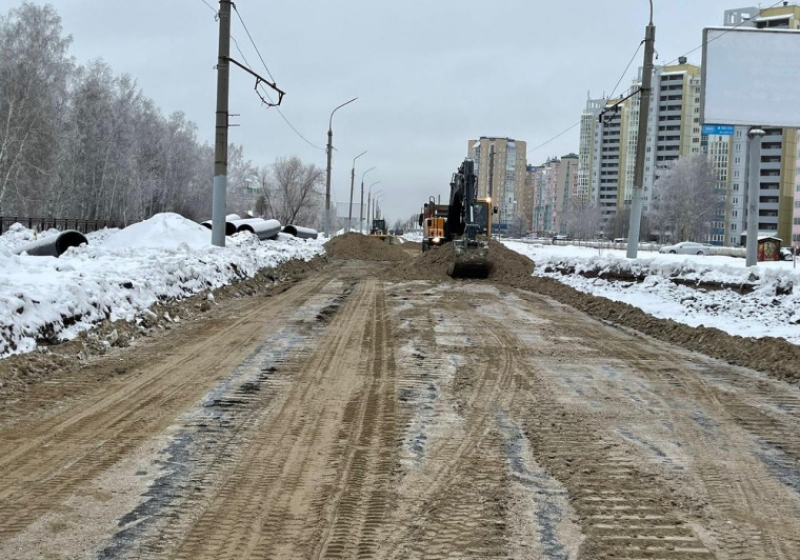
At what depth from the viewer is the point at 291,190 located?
297ft

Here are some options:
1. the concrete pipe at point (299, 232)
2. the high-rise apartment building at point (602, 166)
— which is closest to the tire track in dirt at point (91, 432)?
the concrete pipe at point (299, 232)

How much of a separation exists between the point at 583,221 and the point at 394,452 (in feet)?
340

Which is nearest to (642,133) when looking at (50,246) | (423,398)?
(423,398)

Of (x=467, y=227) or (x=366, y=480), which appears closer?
(x=366, y=480)

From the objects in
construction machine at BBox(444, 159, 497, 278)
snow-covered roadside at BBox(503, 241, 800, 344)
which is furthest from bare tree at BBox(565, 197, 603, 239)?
snow-covered roadside at BBox(503, 241, 800, 344)

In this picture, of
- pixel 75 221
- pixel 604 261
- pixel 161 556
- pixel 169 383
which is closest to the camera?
pixel 161 556

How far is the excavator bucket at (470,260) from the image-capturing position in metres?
22.0

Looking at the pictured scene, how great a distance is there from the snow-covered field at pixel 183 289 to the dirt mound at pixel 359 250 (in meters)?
17.0

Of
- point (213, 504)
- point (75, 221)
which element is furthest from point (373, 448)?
point (75, 221)

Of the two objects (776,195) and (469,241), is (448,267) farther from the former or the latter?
(776,195)

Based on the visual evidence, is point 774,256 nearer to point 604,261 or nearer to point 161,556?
point 604,261

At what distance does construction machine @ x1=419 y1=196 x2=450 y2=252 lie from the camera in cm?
2986

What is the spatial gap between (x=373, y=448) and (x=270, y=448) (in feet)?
2.35

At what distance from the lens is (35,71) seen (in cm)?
4266
